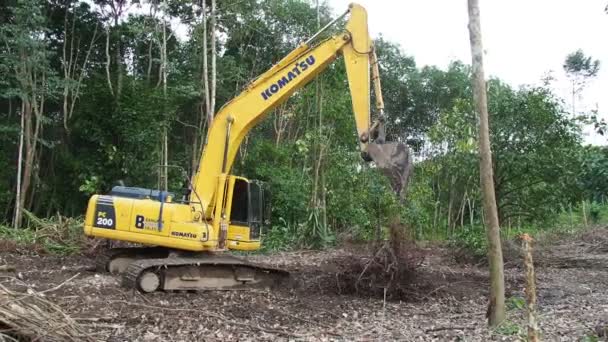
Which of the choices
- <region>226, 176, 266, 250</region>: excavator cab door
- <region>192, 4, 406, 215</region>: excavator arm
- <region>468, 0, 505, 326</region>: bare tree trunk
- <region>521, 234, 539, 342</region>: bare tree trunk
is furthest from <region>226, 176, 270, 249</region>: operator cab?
<region>521, 234, 539, 342</region>: bare tree trunk

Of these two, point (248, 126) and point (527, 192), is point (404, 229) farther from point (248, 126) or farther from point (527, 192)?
point (527, 192)

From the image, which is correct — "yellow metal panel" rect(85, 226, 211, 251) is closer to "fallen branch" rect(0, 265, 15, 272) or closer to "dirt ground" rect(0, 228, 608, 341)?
"dirt ground" rect(0, 228, 608, 341)

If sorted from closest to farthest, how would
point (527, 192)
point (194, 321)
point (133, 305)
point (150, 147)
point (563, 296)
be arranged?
point (194, 321) < point (133, 305) < point (563, 296) < point (527, 192) < point (150, 147)

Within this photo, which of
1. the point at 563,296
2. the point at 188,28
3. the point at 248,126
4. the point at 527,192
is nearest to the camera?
the point at 563,296

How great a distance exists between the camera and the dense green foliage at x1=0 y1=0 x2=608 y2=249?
1251cm

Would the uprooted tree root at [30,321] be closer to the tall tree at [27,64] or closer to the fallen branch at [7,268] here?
the fallen branch at [7,268]

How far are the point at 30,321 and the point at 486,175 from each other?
4.25 m

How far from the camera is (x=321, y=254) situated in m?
13.4

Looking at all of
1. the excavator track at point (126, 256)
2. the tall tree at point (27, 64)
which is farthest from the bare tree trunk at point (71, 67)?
the excavator track at point (126, 256)

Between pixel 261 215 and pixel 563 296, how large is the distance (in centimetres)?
462

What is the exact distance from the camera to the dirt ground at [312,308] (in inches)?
234

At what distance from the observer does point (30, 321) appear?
4.23 m

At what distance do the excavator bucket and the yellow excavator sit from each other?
0.13 meters

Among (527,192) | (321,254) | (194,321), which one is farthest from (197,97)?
(194,321)
